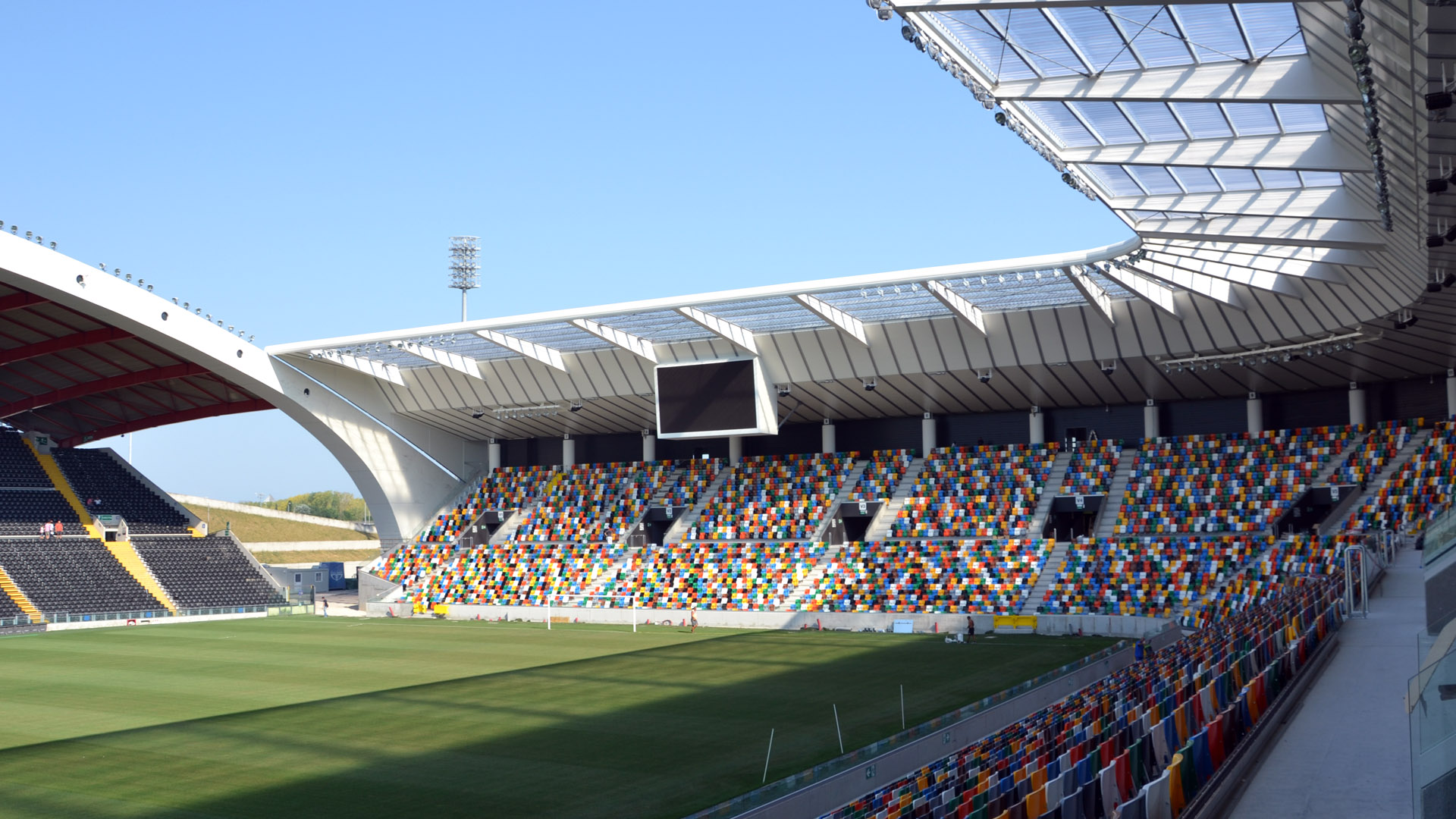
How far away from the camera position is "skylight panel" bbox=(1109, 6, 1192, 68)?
15.9 metres

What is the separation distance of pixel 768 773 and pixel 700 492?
114 feet

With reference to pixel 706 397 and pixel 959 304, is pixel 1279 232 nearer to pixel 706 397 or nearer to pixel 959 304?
pixel 959 304

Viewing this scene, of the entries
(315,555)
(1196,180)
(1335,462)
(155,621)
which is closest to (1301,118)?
(1196,180)

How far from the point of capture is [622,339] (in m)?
43.5

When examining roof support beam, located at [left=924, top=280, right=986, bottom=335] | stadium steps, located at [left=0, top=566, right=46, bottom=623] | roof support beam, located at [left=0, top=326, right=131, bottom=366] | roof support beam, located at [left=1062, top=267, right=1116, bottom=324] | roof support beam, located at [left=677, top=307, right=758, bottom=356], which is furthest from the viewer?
stadium steps, located at [left=0, top=566, right=46, bottom=623]

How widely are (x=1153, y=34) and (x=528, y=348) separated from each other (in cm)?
3241

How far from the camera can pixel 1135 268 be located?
3319 cm

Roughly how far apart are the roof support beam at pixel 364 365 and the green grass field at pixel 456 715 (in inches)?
474

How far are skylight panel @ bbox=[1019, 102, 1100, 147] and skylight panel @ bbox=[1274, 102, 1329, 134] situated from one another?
117 inches

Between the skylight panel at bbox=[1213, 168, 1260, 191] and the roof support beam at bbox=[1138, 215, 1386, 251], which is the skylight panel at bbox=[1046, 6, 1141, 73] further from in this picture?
the roof support beam at bbox=[1138, 215, 1386, 251]

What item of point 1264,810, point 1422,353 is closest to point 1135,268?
point 1422,353

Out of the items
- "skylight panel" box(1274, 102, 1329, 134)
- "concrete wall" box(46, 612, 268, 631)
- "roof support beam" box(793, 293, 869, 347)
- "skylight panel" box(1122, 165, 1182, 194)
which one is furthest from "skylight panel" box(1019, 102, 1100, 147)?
"concrete wall" box(46, 612, 268, 631)

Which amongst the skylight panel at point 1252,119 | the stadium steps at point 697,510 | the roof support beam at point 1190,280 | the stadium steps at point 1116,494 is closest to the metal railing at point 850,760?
the skylight panel at point 1252,119

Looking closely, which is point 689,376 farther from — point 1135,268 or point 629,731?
point 629,731
